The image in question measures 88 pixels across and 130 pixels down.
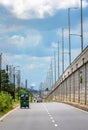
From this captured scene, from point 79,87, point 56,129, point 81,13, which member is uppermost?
point 81,13

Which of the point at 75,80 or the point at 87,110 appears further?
the point at 75,80

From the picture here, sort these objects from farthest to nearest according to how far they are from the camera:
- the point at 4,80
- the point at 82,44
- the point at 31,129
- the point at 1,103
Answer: the point at 4,80 → the point at 82,44 → the point at 1,103 → the point at 31,129

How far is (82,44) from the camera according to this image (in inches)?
2685

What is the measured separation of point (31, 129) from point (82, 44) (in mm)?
44280

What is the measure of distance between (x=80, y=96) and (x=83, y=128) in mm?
44889

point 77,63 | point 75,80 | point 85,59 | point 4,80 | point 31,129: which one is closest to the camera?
point 31,129

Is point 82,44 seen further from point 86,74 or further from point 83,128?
point 83,128

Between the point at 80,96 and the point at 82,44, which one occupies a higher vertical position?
the point at 82,44

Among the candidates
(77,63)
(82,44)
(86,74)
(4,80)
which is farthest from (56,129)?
(4,80)

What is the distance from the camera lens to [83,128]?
25.4 m

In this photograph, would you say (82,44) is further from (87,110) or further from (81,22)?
(87,110)

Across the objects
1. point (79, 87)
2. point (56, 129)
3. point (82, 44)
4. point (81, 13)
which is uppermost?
point (81, 13)

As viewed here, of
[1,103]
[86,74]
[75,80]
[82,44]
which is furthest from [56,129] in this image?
[75,80]

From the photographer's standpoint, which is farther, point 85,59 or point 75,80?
point 75,80
